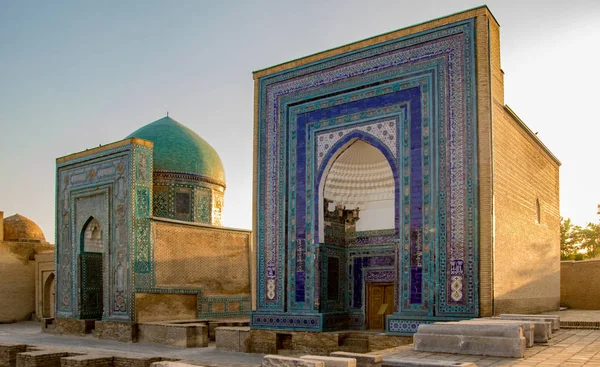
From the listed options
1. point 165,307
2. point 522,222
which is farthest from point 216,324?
point 522,222

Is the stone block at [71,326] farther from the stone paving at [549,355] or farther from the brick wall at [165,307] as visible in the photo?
the stone paving at [549,355]

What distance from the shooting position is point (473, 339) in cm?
613

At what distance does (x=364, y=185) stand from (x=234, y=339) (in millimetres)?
3802

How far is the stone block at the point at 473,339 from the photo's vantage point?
5.84 meters

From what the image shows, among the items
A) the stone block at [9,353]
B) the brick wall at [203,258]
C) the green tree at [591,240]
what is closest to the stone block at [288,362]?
the stone block at [9,353]

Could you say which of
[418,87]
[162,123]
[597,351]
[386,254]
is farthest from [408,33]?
[162,123]

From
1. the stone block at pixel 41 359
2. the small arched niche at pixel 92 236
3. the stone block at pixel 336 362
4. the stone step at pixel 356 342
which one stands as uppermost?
the small arched niche at pixel 92 236

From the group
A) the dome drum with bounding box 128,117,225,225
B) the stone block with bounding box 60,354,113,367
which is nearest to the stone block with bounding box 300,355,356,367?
the stone block with bounding box 60,354,113,367

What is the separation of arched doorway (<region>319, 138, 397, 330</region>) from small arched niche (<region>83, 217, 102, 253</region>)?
7.06 m

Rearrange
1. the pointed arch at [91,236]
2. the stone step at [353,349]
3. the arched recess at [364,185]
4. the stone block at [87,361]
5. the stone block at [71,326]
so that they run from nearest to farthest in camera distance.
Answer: the stone block at [87,361], the stone step at [353,349], the arched recess at [364,185], the stone block at [71,326], the pointed arch at [91,236]

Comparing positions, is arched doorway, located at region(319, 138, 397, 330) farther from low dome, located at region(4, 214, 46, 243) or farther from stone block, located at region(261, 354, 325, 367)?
low dome, located at region(4, 214, 46, 243)

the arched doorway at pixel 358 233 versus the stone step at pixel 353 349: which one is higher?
the arched doorway at pixel 358 233

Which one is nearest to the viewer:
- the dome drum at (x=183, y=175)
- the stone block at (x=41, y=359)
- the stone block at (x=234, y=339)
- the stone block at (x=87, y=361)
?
the stone block at (x=87, y=361)

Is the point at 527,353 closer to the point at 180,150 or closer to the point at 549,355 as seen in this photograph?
the point at 549,355
